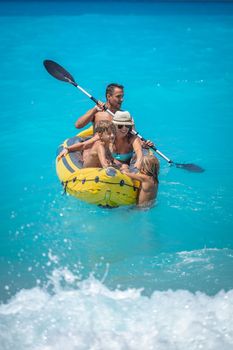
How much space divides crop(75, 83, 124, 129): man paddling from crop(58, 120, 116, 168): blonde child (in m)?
0.31

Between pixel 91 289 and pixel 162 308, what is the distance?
65 centimetres

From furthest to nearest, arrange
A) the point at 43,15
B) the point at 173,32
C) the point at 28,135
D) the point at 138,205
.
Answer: the point at 43,15
the point at 173,32
the point at 28,135
the point at 138,205

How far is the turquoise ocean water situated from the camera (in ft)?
15.2

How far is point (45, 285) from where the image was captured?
16.6 ft

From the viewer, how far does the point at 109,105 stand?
6.31 m

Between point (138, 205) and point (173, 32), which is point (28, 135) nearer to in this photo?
point (138, 205)

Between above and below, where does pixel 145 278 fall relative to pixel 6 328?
above

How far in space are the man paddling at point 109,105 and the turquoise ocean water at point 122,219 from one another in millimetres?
911

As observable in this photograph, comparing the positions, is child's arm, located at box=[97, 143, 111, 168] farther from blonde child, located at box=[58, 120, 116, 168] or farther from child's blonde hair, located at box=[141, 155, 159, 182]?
child's blonde hair, located at box=[141, 155, 159, 182]

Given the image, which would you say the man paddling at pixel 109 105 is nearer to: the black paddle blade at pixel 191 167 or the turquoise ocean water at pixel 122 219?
the turquoise ocean water at pixel 122 219

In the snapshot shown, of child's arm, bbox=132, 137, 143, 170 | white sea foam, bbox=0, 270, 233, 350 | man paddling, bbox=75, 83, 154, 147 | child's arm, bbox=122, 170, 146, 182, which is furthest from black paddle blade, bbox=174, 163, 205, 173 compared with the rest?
white sea foam, bbox=0, 270, 233, 350

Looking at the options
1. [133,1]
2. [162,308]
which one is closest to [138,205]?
[162,308]

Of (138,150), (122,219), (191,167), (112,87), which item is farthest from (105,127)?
(191,167)

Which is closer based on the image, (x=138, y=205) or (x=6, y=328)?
(x=6, y=328)
